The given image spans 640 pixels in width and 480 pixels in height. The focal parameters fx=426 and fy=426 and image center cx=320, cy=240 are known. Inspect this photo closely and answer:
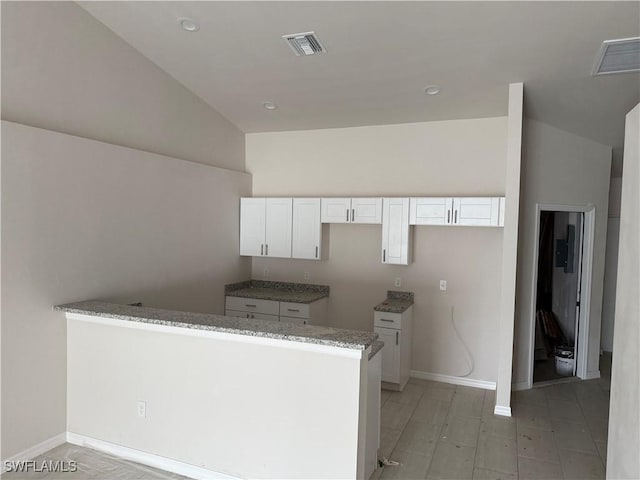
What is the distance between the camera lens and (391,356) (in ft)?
15.2

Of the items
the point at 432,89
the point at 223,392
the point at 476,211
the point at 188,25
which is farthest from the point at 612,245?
the point at 188,25

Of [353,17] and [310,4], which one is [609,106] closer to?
[353,17]

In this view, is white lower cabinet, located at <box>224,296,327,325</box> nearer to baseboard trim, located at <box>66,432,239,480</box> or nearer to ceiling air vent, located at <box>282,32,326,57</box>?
baseboard trim, located at <box>66,432,239,480</box>

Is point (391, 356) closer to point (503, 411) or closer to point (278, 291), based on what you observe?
point (503, 411)

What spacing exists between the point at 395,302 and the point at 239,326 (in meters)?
2.60

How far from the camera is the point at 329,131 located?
5.43m

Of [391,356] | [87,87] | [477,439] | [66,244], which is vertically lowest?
[477,439]

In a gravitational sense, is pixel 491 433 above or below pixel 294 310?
below

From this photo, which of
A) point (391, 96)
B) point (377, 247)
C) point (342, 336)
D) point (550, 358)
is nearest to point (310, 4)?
point (391, 96)

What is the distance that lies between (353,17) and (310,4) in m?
0.33

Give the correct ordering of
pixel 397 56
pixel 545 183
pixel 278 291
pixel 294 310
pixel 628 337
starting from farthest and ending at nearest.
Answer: pixel 278 291
pixel 294 310
pixel 545 183
pixel 397 56
pixel 628 337

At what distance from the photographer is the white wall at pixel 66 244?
301 cm

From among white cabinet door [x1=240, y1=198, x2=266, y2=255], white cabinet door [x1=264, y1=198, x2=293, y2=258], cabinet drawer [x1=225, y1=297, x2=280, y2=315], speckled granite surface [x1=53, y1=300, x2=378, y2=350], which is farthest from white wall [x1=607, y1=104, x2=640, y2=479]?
white cabinet door [x1=240, y1=198, x2=266, y2=255]

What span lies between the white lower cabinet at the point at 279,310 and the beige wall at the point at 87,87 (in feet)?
5.97
